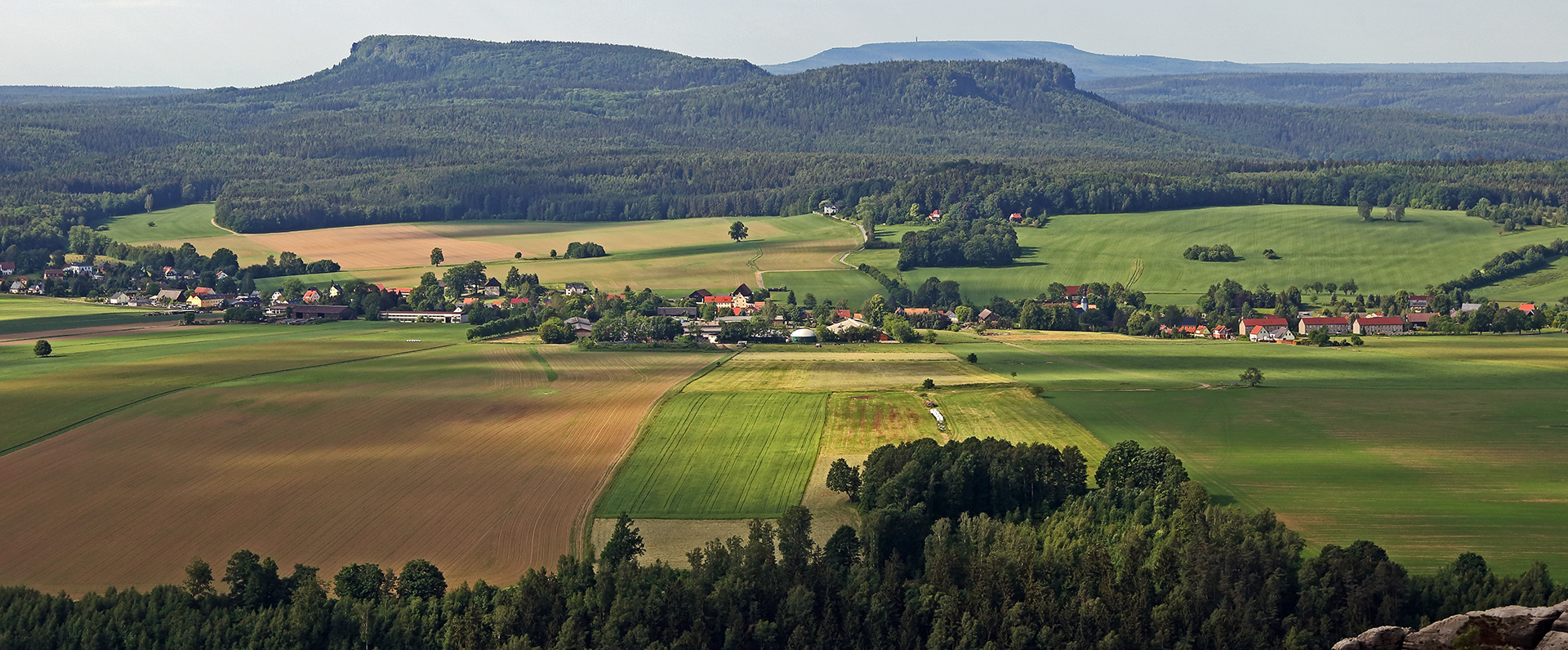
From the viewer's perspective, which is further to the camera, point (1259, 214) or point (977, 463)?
point (1259, 214)

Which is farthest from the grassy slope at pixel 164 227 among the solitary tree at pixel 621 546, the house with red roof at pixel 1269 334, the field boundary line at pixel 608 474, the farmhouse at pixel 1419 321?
the solitary tree at pixel 621 546

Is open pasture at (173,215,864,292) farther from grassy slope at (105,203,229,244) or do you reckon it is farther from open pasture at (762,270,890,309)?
Result: grassy slope at (105,203,229,244)

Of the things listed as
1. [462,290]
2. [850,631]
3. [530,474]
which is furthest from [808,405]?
[462,290]

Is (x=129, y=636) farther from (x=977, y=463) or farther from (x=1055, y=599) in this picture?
(x=977, y=463)

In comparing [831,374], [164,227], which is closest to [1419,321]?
[831,374]

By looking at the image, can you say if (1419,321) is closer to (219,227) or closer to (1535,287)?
(1535,287)

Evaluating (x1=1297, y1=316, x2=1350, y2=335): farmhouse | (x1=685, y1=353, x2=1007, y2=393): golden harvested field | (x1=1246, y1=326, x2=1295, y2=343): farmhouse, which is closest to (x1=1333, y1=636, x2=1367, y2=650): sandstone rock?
(x1=685, y1=353, x2=1007, y2=393): golden harvested field
